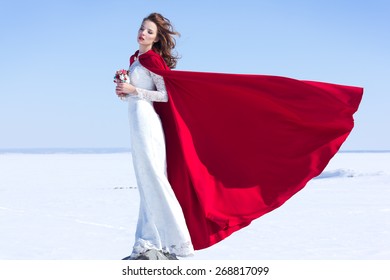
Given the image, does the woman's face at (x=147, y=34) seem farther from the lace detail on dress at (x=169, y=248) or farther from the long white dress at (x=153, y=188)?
the lace detail on dress at (x=169, y=248)

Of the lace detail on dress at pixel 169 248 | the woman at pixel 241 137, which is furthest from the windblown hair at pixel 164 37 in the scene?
the lace detail on dress at pixel 169 248

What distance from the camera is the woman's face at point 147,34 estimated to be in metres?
5.39

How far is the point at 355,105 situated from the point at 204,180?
5.64ft

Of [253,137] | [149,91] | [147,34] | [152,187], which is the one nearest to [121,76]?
[149,91]

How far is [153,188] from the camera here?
16.9 feet

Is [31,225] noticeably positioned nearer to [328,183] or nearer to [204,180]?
[204,180]

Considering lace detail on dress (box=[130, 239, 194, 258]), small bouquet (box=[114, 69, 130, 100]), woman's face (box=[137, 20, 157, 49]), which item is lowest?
lace detail on dress (box=[130, 239, 194, 258])

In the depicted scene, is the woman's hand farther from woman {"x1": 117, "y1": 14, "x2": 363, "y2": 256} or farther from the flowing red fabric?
the flowing red fabric

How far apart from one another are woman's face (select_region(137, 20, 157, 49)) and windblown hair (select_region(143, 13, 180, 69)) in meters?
0.05

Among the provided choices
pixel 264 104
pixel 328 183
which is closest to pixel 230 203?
pixel 264 104

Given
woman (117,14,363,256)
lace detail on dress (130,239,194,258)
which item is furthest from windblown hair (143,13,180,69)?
lace detail on dress (130,239,194,258)

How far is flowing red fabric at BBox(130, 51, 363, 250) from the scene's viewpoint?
218 inches

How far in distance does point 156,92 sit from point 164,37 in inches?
23.6

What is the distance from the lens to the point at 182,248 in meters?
5.20
